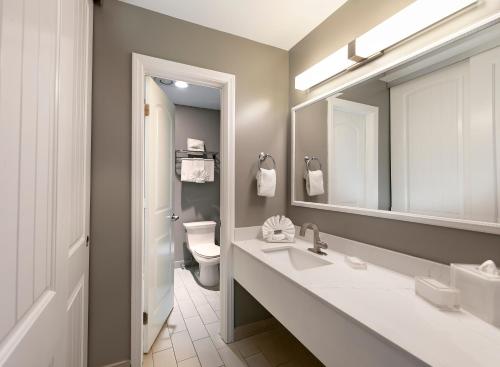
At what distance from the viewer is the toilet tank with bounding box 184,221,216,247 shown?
2893 millimetres

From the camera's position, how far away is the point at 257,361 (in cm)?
149

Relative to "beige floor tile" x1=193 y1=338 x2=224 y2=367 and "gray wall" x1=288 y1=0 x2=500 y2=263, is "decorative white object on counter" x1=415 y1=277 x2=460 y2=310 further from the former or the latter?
"beige floor tile" x1=193 y1=338 x2=224 y2=367

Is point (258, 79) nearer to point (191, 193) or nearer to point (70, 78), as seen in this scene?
point (70, 78)

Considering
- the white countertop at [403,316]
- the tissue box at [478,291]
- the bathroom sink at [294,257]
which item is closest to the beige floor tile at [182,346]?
the bathroom sink at [294,257]

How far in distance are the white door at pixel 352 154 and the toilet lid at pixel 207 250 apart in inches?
59.9

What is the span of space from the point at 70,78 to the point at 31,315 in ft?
2.66

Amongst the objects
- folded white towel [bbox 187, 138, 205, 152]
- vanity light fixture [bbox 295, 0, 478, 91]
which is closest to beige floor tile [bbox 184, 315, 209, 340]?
folded white towel [bbox 187, 138, 205, 152]

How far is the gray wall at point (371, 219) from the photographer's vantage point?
89 centimetres

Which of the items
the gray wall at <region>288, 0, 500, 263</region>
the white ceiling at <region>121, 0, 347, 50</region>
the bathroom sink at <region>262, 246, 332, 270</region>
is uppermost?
the white ceiling at <region>121, 0, 347, 50</region>

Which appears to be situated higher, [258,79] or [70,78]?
[258,79]

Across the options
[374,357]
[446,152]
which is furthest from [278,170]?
[374,357]

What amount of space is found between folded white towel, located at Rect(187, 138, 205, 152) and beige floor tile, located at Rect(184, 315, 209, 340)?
1991 mm

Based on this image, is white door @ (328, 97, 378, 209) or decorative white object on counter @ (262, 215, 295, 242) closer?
white door @ (328, 97, 378, 209)

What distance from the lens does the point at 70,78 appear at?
85 centimetres
